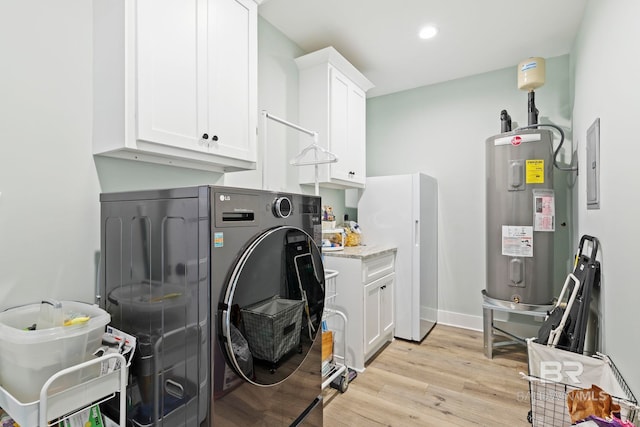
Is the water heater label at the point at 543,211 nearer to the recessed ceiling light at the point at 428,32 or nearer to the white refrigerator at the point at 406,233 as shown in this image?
the white refrigerator at the point at 406,233

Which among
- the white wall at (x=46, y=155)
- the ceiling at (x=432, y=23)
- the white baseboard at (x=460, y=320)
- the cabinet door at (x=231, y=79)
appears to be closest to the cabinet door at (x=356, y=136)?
the ceiling at (x=432, y=23)

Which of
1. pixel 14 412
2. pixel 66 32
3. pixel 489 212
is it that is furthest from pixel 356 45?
pixel 14 412

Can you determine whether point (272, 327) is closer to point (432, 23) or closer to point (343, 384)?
point (343, 384)

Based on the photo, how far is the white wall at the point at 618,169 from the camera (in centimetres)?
124

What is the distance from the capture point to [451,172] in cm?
329

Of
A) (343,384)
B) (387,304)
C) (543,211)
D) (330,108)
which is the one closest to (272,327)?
(343,384)

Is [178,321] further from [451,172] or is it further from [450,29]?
[451,172]

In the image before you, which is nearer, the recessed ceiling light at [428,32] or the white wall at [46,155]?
the white wall at [46,155]

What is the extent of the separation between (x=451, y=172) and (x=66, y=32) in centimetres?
316

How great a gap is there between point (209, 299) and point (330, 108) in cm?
200

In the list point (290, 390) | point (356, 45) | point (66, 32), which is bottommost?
point (290, 390)

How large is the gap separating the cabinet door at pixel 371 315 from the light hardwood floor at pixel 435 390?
0.19 metres

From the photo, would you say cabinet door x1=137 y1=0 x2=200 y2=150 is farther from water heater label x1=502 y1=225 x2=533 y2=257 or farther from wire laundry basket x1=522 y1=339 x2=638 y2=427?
water heater label x1=502 y1=225 x2=533 y2=257

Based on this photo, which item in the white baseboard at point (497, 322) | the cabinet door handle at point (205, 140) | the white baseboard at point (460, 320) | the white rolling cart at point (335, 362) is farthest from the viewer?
the white baseboard at point (460, 320)
